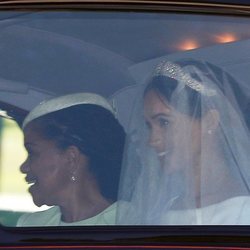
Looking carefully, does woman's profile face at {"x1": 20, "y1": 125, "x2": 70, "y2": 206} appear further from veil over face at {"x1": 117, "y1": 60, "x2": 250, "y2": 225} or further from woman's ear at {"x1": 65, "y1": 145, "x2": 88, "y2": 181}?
veil over face at {"x1": 117, "y1": 60, "x2": 250, "y2": 225}

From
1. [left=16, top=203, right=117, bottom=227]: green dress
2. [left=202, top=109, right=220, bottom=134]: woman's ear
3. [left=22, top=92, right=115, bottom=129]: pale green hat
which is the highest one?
[left=22, top=92, right=115, bottom=129]: pale green hat

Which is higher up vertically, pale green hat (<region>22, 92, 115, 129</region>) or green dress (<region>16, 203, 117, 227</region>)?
pale green hat (<region>22, 92, 115, 129</region>)

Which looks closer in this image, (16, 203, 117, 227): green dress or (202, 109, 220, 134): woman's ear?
(16, 203, 117, 227): green dress

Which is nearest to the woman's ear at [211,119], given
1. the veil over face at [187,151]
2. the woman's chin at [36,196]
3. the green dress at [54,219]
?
the veil over face at [187,151]

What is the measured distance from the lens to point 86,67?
14.1 feet

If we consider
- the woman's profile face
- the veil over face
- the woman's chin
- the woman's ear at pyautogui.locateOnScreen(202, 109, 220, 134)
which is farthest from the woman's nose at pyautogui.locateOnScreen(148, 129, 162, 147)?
the woman's chin

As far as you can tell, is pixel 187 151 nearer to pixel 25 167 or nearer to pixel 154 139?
pixel 154 139

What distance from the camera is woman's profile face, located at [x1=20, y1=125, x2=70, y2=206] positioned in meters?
4.22

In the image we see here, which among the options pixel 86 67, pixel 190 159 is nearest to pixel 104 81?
pixel 86 67

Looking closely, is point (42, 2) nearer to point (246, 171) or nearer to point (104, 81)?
point (104, 81)

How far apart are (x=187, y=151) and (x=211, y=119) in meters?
0.13

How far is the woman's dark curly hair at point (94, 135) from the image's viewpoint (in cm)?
423

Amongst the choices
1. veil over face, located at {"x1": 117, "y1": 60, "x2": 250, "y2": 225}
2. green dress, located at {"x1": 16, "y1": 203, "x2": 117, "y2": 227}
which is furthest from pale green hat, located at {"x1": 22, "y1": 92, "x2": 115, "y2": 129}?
green dress, located at {"x1": 16, "y1": 203, "x2": 117, "y2": 227}

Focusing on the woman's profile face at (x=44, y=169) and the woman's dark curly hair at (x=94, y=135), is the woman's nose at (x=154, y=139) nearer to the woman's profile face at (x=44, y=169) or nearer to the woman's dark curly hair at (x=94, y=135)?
the woman's dark curly hair at (x=94, y=135)
